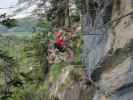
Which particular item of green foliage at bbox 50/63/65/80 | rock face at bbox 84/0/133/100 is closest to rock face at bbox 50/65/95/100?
green foliage at bbox 50/63/65/80

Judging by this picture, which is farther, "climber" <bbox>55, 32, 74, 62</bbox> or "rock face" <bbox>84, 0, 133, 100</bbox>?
"climber" <bbox>55, 32, 74, 62</bbox>

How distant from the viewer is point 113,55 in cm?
554

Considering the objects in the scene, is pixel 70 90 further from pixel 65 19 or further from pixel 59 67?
pixel 65 19

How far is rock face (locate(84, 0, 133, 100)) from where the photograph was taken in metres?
4.94

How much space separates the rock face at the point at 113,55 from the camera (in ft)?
16.2

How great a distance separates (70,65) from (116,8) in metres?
1.87

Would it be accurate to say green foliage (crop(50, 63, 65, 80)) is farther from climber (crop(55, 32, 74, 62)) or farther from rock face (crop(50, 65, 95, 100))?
climber (crop(55, 32, 74, 62))

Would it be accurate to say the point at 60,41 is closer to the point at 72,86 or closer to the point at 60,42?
the point at 60,42

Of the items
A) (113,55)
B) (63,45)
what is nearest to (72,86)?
(63,45)

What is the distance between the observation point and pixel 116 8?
6430 mm

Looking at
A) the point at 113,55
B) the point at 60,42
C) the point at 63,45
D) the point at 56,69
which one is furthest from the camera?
the point at 56,69

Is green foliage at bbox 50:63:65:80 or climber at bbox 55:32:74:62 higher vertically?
climber at bbox 55:32:74:62

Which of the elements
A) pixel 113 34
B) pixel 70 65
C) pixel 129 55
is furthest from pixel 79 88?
pixel 129 55

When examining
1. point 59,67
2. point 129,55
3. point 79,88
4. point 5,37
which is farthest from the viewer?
point 59,67
